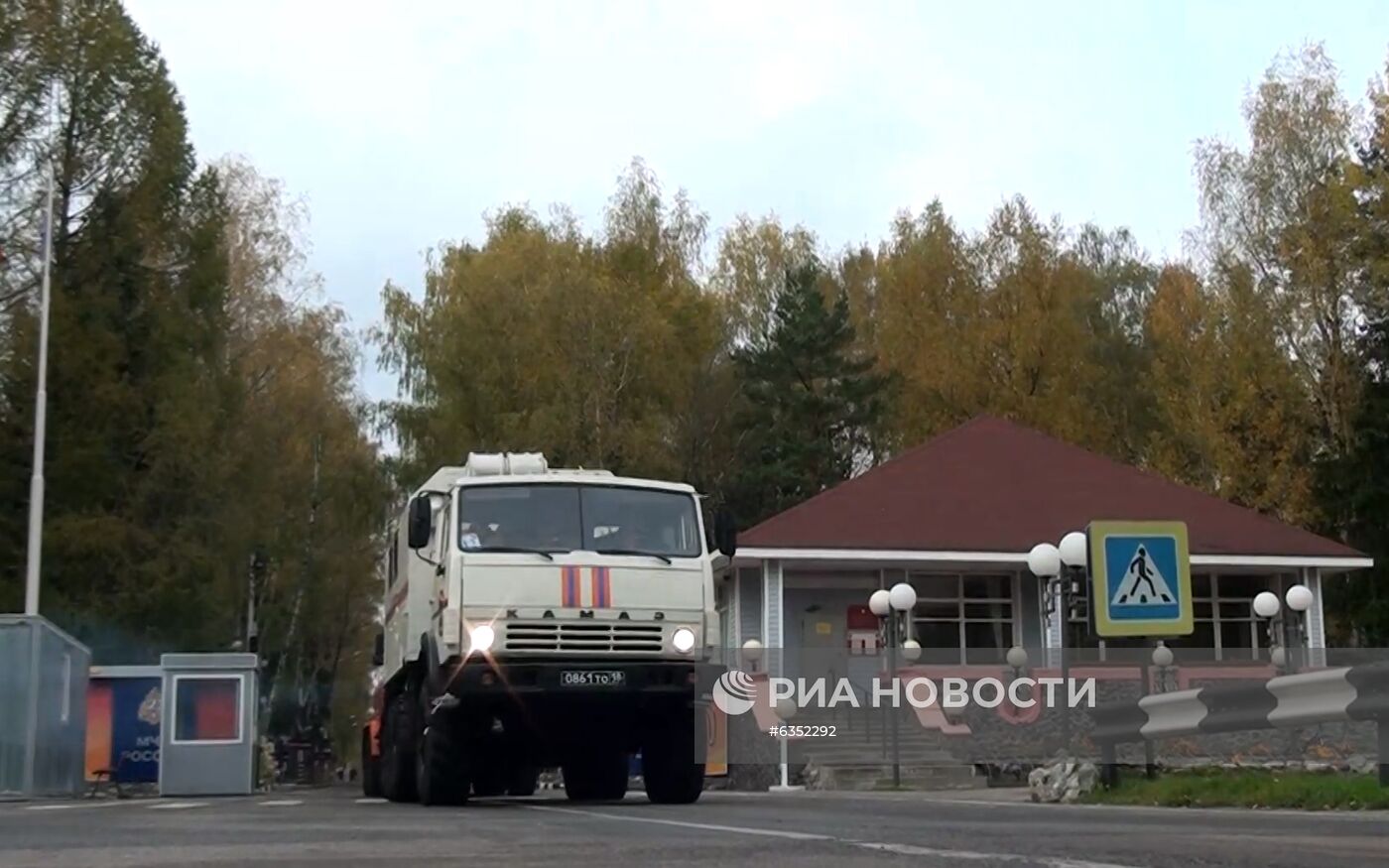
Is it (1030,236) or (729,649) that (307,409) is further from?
(1030,236)

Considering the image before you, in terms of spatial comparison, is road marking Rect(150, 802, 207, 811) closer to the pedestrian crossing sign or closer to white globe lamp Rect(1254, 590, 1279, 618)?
the pedestrian crossing sign

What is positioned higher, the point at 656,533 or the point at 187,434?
the point at 187,434

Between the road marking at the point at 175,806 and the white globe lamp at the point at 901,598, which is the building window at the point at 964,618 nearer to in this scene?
the white globe lamp at the point at 901,598

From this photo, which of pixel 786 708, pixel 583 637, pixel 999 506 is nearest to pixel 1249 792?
pixel 583 637

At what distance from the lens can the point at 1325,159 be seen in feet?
151

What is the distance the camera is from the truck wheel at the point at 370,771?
2197 centimetres

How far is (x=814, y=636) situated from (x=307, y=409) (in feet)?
59.7

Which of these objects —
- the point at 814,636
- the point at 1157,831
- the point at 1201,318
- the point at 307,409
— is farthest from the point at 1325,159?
the point at 1157,831

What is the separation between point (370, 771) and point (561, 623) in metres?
8.26

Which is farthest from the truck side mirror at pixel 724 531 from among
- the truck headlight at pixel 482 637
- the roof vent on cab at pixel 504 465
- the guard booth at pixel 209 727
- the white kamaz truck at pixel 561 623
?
the guard booth at pixel 209 727

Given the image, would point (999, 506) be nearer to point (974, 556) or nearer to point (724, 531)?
point (974, 556)

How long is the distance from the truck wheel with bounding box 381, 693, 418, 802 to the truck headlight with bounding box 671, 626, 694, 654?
3118mm

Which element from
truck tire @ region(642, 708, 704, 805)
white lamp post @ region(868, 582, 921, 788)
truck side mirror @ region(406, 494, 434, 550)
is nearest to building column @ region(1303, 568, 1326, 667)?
white lamp post @ region(868, 582, 921, 788)

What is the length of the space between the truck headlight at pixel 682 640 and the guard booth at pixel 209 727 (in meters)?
15.0
